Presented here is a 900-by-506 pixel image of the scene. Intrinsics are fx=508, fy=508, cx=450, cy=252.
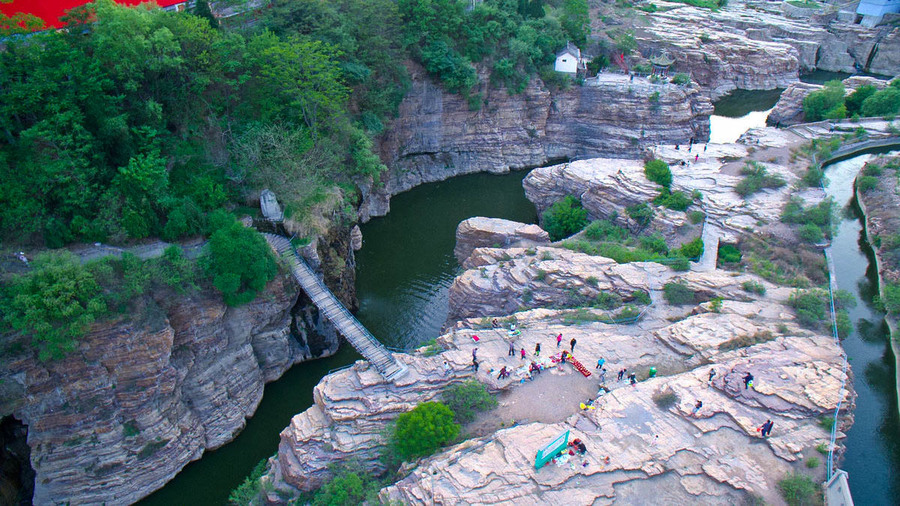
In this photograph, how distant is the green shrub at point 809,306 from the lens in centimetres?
2531

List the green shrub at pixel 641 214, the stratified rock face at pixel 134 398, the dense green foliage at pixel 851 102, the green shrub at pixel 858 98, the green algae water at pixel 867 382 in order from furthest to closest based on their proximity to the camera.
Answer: the green shrub at pixel 858 98 < the dense green foliage at pixel 851 102 < the green shrub at pixel 641 214 < the green algae water at pixel 867 382 < the stratified rock face at pixel 134 398

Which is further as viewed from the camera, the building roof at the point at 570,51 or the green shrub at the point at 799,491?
the building roof at the point at 570,51

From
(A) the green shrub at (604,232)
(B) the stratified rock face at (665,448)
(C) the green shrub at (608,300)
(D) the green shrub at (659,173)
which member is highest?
(D) the green shrub at (659,173)

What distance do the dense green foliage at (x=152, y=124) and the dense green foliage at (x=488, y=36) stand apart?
13.1 m

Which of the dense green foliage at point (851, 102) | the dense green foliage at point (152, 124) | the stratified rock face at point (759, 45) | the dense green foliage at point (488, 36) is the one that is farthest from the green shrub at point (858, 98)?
the dense green foliage at point (152, 124)

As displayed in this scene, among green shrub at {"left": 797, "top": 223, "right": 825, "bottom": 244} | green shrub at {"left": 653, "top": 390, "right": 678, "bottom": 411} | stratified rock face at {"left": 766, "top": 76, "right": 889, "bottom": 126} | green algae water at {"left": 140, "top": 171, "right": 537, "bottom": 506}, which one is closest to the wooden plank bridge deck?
green algae water at {"left": 140, "top": 171, "right": 537, "bottom": 506}

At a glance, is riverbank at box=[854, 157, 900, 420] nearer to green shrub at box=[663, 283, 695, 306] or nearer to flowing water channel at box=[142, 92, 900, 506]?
flowing water channel at box=[142, 92, 900, 506]

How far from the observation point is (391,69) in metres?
41.7

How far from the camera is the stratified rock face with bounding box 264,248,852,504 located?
17688 millimetres

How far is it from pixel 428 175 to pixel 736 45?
50391 millimetres

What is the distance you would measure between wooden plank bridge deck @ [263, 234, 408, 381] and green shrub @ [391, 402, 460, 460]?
118 inches

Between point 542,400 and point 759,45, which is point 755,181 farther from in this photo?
point 759,45

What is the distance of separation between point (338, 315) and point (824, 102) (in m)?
56.3

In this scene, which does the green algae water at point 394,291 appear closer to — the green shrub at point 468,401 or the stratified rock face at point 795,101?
the green shrub at point 468,401
